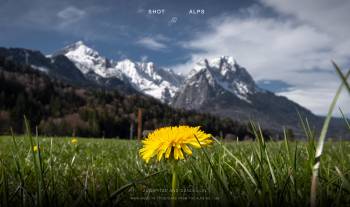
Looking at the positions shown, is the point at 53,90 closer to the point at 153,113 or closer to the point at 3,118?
the point at 153,113

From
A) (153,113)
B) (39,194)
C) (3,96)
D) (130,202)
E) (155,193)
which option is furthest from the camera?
(153,113)

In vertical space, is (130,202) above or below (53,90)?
below

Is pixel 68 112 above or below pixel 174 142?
above

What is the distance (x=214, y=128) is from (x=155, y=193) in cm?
19352

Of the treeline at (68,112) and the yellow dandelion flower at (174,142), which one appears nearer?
the yellow dandelion flower at (174,142)

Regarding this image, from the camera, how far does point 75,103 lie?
189875mm

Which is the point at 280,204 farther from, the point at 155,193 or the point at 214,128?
the point at 214,128

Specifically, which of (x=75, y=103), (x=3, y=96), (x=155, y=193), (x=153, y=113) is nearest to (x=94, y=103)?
(x=75, y=103)

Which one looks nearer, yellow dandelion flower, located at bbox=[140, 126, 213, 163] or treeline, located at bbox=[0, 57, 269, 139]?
yellow dandelion flower, located at bbox=[140, 126, 213, 163]

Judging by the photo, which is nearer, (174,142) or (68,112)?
(174,142)

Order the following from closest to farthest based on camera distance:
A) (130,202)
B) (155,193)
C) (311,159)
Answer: (311,159) < (130,202) < (155,193)

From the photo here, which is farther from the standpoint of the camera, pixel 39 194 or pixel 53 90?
pixel 53 90

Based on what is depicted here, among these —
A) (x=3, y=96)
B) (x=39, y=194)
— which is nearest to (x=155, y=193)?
(x=39, y=194)

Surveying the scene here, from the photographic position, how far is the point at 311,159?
1635 mm
